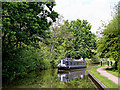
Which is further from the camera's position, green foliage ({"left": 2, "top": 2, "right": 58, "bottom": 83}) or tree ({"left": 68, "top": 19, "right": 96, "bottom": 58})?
tree ({"left": 68, "top": 19, "right": 96, "bottom": 58})

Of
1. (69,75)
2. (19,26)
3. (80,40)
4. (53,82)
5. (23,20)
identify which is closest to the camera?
(23,20)

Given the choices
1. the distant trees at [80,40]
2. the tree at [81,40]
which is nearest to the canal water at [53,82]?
the distant trees at [80,40]

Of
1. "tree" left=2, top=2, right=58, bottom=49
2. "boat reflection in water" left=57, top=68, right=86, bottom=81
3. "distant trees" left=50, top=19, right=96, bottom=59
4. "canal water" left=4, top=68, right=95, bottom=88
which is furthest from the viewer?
"distant trees" left=50, top=19, right=96, bottom=59

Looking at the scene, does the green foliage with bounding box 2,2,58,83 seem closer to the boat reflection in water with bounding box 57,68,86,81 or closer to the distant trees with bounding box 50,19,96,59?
the boat reflection in water with bounding box 57,68,86,81

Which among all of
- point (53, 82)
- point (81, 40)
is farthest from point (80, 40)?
point (53, 82)

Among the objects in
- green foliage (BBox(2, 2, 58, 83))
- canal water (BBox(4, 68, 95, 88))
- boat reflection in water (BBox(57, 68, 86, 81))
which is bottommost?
boat reflection in water (BBox(57, 68, 86, 81))

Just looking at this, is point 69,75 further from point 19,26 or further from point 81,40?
point 81,40

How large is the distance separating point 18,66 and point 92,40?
156 feet

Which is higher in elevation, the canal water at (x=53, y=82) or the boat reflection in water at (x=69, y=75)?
the canal water at (x=53, y=82)

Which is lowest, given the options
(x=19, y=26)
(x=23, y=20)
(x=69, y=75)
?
(x=69, y=75)

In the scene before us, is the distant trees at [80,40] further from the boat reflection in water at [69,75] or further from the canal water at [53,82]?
the canal water at [53,82]

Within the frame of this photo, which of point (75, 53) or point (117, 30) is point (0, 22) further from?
point (75, 53)

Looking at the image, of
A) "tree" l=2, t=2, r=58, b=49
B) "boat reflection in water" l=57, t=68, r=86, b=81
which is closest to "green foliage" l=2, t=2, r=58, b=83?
"tree" l=2, t=2, r=58, b=49

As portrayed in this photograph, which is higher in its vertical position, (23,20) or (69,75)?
(23,20)
